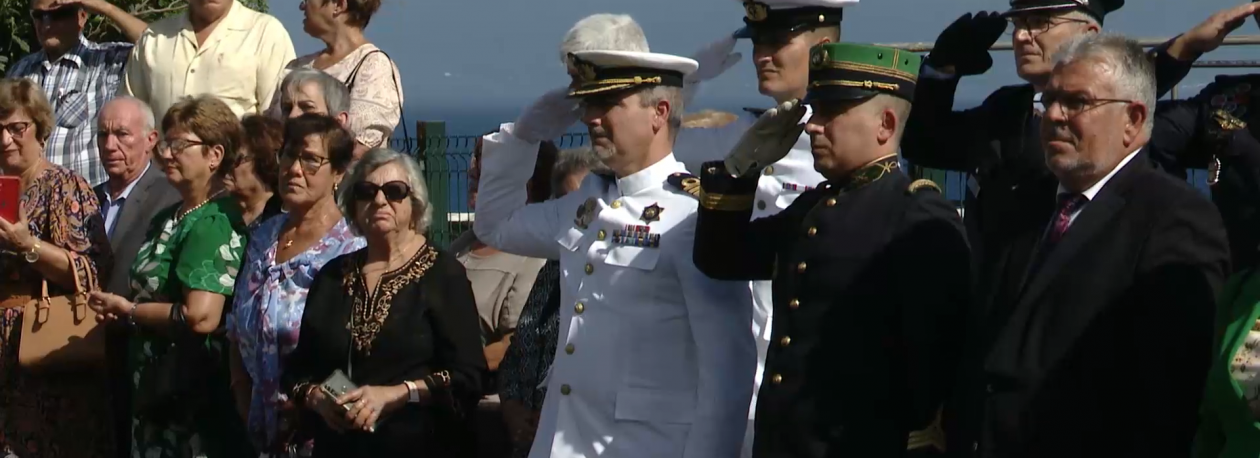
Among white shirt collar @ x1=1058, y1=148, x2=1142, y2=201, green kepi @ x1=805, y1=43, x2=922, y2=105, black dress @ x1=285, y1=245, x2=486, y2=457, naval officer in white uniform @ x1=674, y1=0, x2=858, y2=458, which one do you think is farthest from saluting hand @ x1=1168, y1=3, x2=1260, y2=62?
black dress @ x1=285, y1=245, x2=486, y2=457

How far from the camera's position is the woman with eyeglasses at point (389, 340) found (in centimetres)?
Answer: 531

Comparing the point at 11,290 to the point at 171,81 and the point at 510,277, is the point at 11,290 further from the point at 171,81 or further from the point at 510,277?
the point at 510,277

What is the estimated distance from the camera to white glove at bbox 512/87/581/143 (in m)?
5.11

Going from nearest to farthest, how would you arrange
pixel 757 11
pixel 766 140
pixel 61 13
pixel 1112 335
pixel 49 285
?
1. pixel 1112 335
2. pixel 766 140
3. pixel 757 11
4. pixel 49 285
5. pixel 61 13

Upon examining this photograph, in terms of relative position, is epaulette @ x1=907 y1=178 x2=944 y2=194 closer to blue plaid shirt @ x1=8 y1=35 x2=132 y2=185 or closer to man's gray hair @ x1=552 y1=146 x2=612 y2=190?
man's gray hair @ x1=552 y1=146 x2=612 y2=190

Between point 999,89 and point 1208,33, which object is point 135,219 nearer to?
point 999,89

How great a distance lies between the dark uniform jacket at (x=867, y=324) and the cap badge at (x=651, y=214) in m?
0.54

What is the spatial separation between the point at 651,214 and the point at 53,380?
10.9 ft

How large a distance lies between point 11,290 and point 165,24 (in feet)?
4.96

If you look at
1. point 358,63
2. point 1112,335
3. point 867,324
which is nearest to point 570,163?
point 358,63

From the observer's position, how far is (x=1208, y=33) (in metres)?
4.21

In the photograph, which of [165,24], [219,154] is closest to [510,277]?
[219,154]

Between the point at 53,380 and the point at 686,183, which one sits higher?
the point at 686,183

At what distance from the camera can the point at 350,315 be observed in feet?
17.8
